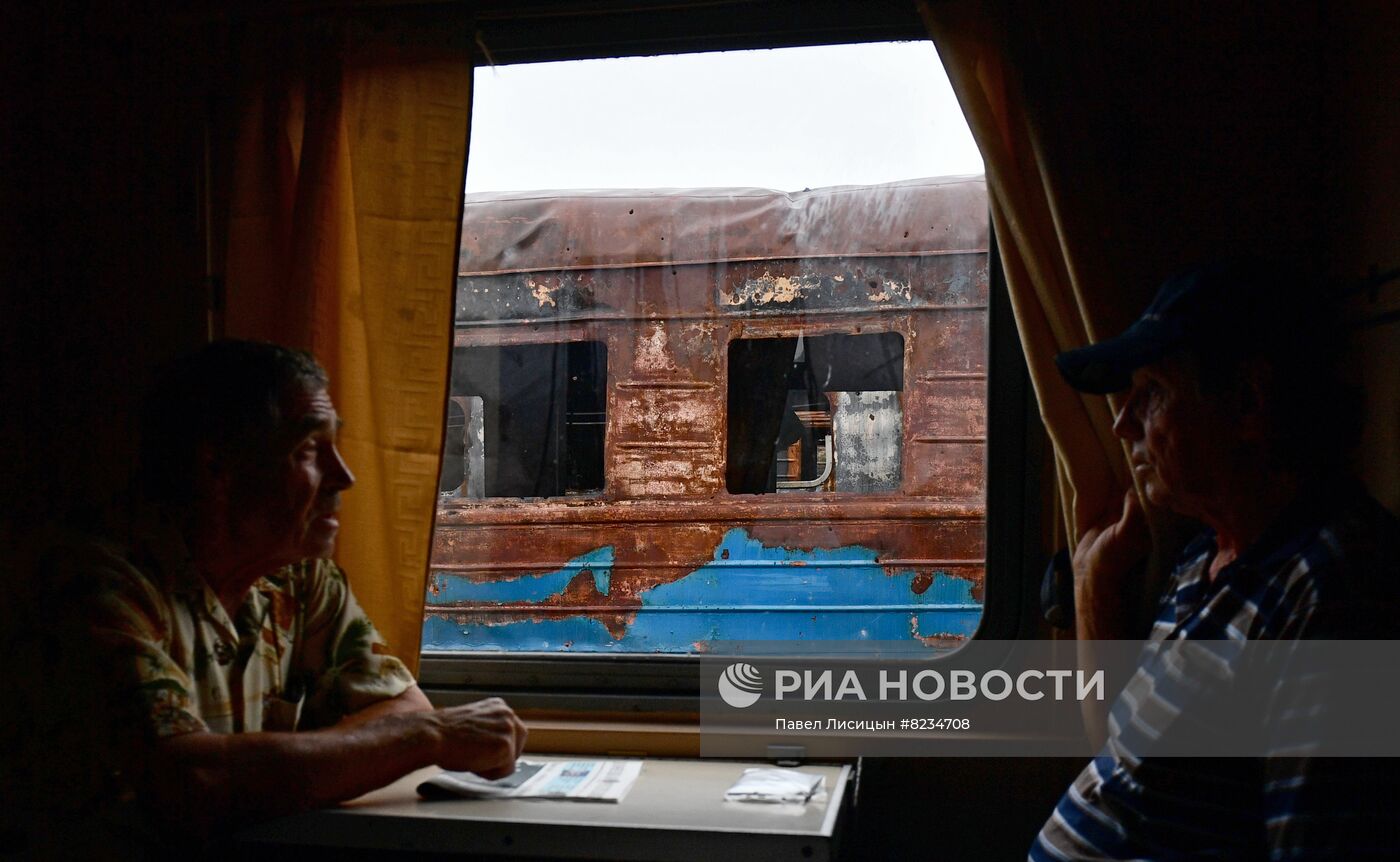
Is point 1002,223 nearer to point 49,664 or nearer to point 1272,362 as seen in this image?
point 1272,362

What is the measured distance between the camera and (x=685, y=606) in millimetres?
2604

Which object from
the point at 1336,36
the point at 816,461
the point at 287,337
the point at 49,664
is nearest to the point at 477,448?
the point at 287,337

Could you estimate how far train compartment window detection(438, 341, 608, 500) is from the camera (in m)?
2.47

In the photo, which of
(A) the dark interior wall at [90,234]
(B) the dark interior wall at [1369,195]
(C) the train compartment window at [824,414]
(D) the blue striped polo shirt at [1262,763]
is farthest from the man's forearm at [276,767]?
(B) the dark interior wall at [1369,195]

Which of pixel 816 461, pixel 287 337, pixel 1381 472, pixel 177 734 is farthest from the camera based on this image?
pixel 816 461

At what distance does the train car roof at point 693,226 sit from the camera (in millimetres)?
2375

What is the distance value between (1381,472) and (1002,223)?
72 centimetres

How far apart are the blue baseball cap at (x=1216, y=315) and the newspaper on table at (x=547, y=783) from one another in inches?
40.7

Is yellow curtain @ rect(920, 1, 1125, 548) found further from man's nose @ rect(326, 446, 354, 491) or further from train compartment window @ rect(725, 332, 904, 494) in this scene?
man's nose @ rect(326, 446, 354, 491)

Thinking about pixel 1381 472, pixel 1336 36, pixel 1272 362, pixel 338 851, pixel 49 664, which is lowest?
pixel 338 851

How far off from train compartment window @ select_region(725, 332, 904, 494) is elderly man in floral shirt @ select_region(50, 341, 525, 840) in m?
1.07

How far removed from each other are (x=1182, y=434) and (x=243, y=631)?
56.9 inches

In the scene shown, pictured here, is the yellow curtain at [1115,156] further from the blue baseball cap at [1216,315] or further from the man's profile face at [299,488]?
the man's profile face at [299,488]

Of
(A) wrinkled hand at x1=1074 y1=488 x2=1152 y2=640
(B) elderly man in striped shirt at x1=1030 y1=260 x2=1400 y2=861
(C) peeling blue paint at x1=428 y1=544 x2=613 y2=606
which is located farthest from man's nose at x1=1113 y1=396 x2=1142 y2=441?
(C) peeling blue paint at x1=428 y1=544 x2=613 y2=606
